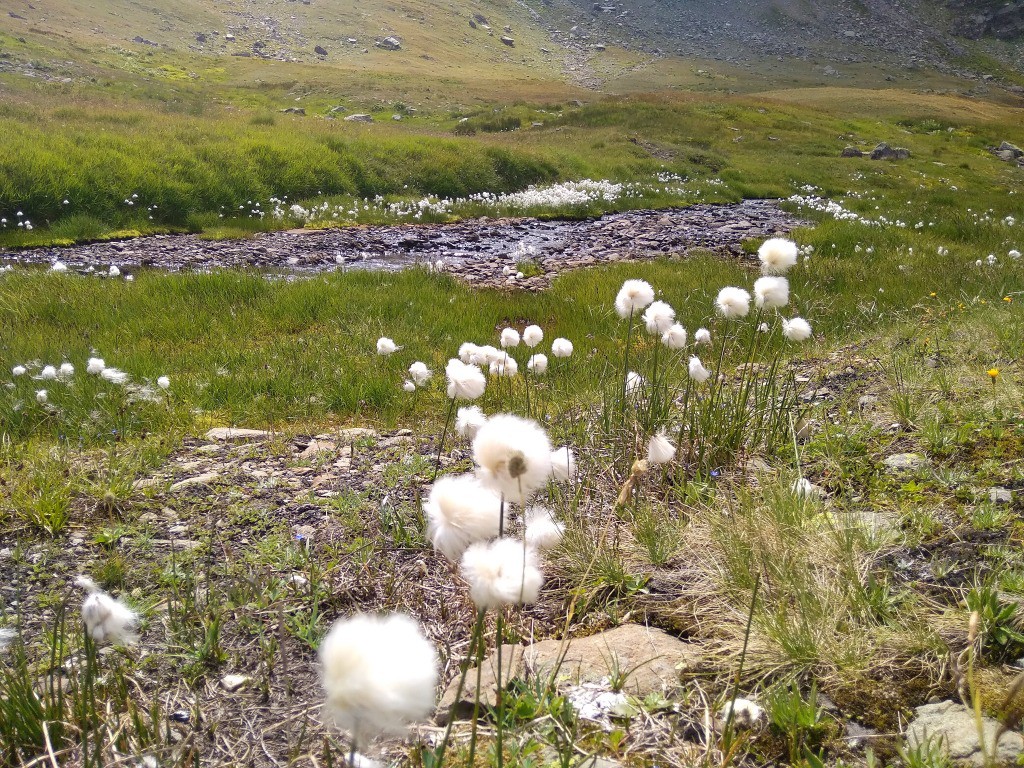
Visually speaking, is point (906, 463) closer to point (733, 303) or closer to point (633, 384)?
point (733, 303)

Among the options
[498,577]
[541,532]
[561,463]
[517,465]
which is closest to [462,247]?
[561,463]

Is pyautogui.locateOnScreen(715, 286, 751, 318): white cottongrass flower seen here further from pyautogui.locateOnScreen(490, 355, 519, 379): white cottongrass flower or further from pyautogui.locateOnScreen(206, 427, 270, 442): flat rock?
pyautogui.locateOnScreen(206, 427, 270, 442): flat rock

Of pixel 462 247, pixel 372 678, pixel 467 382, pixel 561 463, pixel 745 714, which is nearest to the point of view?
pixel 372 678

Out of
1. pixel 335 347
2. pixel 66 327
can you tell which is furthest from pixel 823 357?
pixel 66 327

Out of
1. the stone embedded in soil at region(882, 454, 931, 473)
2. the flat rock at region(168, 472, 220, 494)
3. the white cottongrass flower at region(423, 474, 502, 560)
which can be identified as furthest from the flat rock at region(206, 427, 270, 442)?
the stone embedded in soil at region(882, 454, 931, 473)

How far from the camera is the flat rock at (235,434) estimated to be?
4.90 meters

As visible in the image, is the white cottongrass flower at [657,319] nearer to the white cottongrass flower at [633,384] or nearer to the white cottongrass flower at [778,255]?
the white cottongrass flower at [633,384]

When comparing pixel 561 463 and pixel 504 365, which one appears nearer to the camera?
pixel 561 463

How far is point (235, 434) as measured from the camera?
5.00 meters

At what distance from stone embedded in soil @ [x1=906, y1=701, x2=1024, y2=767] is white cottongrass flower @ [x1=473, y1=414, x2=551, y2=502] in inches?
A: 50.9

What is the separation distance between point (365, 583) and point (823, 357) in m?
5.27

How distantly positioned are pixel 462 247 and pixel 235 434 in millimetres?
10781

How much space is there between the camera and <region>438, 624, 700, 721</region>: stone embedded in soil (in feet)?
7.29

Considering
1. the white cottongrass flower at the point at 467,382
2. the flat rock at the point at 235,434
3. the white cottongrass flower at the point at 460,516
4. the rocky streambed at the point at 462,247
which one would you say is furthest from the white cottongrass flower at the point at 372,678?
the rocky streambed at the point at 462,247
